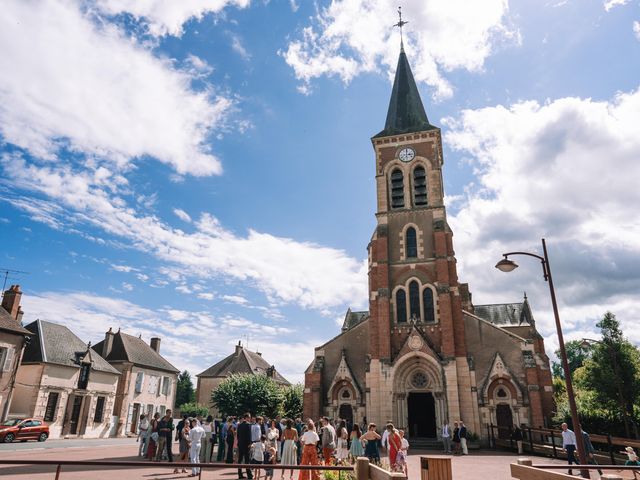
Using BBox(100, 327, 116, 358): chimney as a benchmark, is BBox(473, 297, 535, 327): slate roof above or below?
above

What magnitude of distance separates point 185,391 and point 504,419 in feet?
219

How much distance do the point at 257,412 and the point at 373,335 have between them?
8.44m

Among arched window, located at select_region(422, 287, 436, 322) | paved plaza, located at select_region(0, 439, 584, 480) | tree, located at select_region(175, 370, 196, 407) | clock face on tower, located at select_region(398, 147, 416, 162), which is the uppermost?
clock face on tower, located at select_region(398, 147, 416, 162)

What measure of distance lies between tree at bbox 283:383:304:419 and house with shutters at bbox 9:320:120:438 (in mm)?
13974

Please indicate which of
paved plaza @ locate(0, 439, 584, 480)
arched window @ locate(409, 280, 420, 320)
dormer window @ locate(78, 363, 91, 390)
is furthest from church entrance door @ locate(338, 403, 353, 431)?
dormer window @ locate(78, 363, 91, 390)

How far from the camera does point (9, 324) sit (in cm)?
2653

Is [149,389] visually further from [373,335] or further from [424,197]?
[424,197]

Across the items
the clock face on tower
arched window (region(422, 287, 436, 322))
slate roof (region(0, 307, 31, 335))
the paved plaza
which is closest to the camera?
the paved plaza

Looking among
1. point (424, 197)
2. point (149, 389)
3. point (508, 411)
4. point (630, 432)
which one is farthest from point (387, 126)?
point (149, 389)

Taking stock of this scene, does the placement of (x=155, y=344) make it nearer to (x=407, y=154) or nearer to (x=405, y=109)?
(x=407, y=154)

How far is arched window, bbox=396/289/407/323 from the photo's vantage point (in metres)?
27.7

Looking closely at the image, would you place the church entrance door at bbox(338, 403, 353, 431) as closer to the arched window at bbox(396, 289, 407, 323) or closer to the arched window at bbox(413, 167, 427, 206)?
the arched window at bbox(396, 289, 407, 323)

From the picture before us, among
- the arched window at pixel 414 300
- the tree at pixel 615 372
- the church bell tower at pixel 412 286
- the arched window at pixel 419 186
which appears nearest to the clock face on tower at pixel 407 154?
the church bell tower at pixel 412 286

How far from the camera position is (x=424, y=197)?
30297 millimetres
